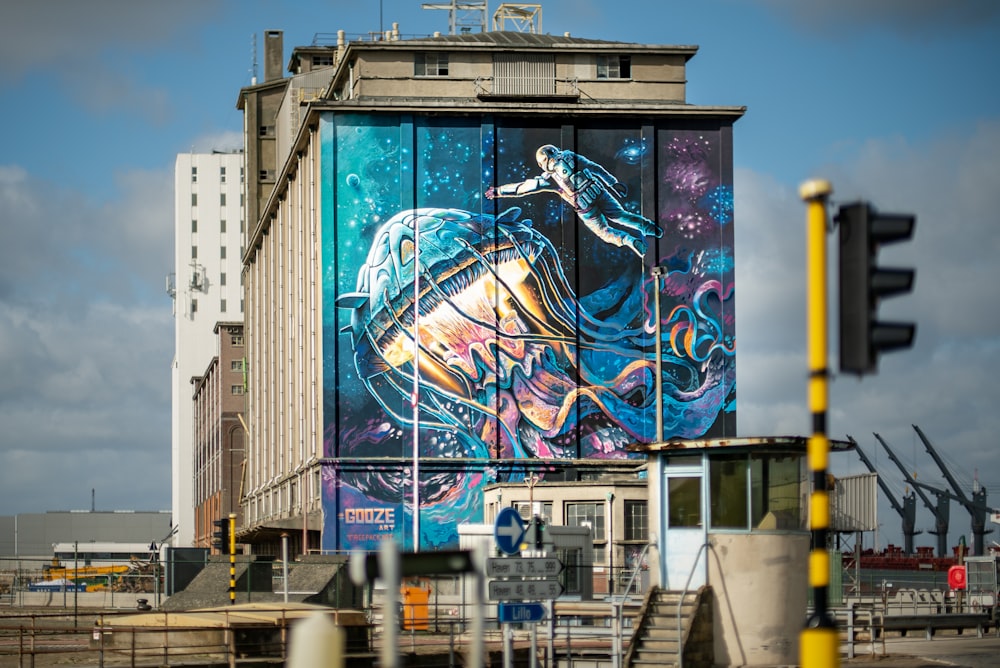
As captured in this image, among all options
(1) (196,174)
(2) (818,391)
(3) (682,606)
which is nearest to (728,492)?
(3) (682,606)

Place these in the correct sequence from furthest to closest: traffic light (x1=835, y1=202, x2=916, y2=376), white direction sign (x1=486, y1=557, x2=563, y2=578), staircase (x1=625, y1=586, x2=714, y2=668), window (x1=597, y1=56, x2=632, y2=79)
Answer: window (x1=597, y1=56, x2=632, y2=79)
staircase (x1=625, y1=586, x2=714, y2=668)
white direction sign (x1=486, y1=557, x2=563, y2=578)
traffic light (x1=835, y1=202, x2=916, y2=376)

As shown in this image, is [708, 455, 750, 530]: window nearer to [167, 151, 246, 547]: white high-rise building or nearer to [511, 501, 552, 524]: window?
[511, 501, 552, 524]: window

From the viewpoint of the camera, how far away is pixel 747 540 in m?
28.5

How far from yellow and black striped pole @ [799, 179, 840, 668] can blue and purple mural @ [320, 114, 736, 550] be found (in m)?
47.7

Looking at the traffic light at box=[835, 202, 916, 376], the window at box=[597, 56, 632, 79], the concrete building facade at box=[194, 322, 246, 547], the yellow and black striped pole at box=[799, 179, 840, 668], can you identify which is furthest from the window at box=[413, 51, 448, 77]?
the traffic light at box=[835, 202, 916, 376]

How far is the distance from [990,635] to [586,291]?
82.7 ft

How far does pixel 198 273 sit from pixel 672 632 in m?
137

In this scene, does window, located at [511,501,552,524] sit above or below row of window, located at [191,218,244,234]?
below

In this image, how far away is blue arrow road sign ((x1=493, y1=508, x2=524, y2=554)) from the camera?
2148 cm

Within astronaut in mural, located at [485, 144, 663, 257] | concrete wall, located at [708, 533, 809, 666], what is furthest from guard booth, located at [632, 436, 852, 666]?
astronaut in mural, located at [485, 144, 663, 257]

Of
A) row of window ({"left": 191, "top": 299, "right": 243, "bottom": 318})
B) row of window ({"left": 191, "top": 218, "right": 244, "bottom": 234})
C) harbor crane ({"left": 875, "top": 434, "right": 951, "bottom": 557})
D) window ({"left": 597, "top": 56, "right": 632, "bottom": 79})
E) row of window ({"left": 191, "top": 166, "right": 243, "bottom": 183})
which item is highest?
row of window ({"left": 191, "top": 166, "right": 243, "bottom": 183})

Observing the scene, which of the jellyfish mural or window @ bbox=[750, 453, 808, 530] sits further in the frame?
the jellyfish mural

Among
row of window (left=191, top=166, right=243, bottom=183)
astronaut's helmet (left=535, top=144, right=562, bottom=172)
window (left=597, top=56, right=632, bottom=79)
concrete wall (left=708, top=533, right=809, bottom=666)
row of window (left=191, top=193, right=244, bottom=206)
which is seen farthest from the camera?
row of window (left=191, top=166, right=243, bottom=183)

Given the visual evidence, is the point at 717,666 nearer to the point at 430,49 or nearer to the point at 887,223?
the point at 887,223
